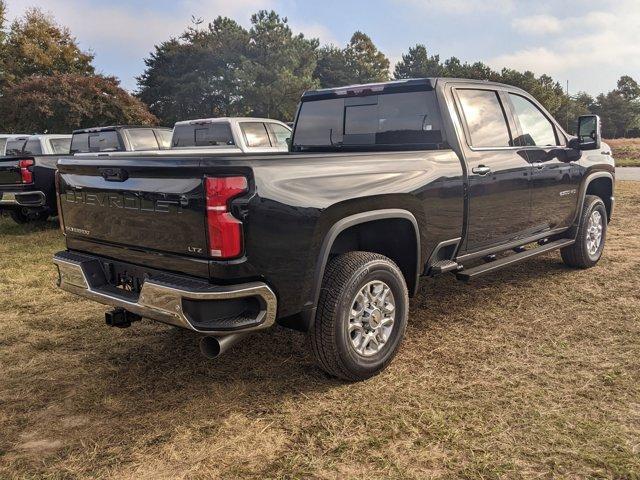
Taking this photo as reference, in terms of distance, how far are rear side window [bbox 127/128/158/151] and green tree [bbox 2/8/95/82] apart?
2549cm

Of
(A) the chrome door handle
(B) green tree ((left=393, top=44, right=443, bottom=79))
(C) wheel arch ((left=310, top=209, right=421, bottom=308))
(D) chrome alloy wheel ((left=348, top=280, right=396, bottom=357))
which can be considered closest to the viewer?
(C) wheel arch ((left=310, top=209, right=421, bottom=308))

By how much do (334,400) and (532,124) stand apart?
337 centimetres

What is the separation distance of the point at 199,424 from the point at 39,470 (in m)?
0.79

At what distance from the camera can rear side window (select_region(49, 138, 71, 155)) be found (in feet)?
35.6

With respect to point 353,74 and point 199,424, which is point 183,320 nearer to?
point 199,424

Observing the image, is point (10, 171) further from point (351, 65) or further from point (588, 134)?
point (351, 65)

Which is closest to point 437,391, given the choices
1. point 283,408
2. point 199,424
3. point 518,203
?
point 283,408

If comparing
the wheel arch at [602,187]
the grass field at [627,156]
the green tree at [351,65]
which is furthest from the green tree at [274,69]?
the wheel arch at [602,187]

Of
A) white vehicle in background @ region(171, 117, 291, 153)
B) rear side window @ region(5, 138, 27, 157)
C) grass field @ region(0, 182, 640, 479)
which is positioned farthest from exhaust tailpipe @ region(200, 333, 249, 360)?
rear side window @ region(5, 138, 27, 157)

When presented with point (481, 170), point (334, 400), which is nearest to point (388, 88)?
point (481, 170)

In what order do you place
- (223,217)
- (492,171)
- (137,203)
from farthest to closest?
(492,171)
(137,203)
(223,217)

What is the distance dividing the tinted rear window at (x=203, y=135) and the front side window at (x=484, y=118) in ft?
19.4

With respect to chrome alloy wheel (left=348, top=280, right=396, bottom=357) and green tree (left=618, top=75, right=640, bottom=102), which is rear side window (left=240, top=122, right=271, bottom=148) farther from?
green tree (left=618, top=75, right=640, bottom=102)

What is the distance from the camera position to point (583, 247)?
18.8 feet
